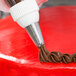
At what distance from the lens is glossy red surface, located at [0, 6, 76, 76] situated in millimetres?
489

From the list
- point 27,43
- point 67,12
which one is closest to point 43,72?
point 27,43

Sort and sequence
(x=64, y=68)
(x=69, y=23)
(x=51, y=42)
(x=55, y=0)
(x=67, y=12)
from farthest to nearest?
(x=55, y=0) < (x=67, y=12) < (x=69, y=23) < (x=51, y=42) < (x=64, y=68)

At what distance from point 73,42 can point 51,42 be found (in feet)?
0.23

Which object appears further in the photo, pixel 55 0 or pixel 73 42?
pixel 55 0

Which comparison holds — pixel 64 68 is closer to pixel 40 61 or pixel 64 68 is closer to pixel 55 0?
pixel 40 61

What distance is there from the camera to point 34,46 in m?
0.57

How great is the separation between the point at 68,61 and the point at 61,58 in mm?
20

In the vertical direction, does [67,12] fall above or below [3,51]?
below

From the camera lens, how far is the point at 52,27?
0.67 metres

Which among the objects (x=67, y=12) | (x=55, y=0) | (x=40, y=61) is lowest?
(x=55, y=0)

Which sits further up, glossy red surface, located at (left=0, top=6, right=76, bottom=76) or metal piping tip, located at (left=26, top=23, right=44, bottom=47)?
metal piping tip, located at (left=26, top=23, right=44, bottom=47)

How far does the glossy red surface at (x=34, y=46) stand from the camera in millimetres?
489

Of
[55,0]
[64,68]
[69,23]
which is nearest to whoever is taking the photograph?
[64,68]

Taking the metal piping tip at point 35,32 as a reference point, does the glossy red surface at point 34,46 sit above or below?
below
